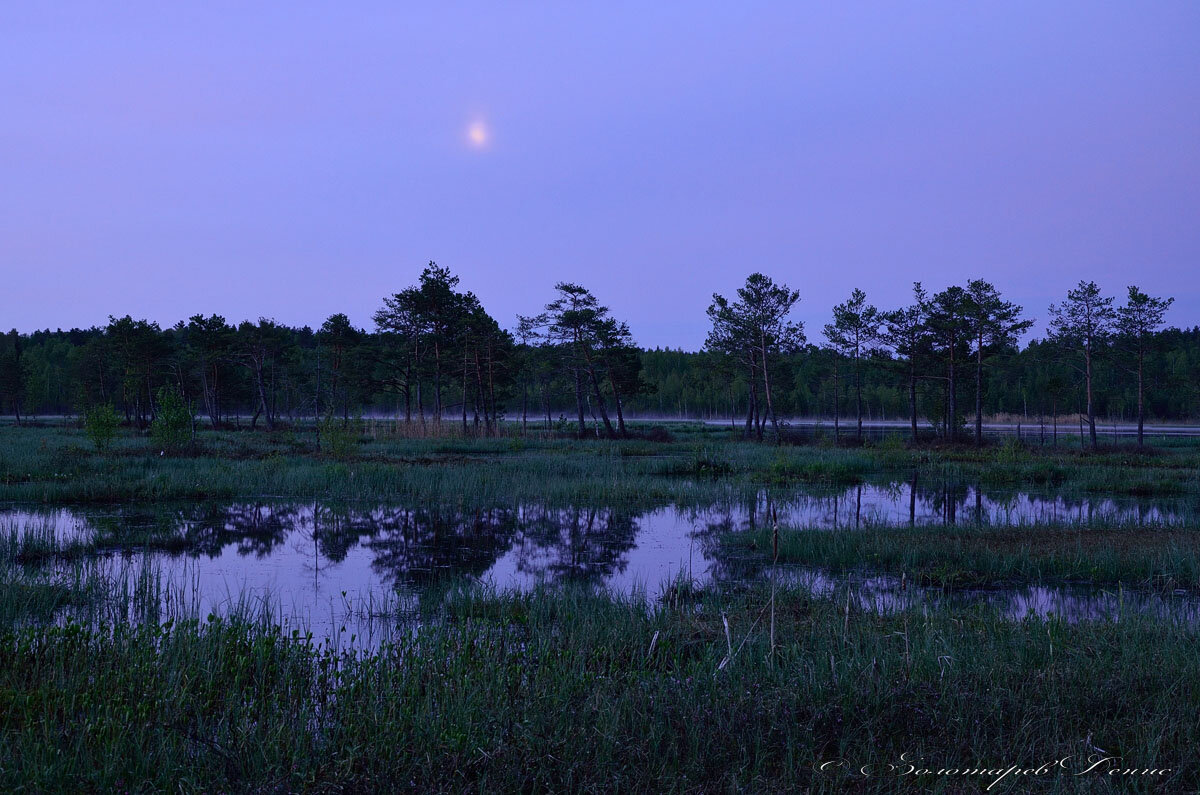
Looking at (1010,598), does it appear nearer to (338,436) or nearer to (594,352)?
(338,436)

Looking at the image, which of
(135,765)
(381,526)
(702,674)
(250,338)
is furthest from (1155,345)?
(250,338)

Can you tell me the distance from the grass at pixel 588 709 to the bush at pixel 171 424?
2582cm

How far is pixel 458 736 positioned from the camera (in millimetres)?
4629

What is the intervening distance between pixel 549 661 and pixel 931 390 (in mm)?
64772

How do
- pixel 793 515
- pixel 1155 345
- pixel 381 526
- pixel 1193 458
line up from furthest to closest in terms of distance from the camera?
pixel 1155 345, pixel 1193 458, pixel 793 515, pixel 381 526

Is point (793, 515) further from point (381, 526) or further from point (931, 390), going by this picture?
point (931, 390)

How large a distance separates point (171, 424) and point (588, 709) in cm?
3038

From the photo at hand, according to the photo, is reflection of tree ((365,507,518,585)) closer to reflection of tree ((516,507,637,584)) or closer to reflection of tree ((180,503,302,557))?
reflection of tree ((516,507,637,584))

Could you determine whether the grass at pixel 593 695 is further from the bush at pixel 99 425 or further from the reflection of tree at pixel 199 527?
the bush at pixel 99 425

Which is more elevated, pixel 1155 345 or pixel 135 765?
pixel 1155 345

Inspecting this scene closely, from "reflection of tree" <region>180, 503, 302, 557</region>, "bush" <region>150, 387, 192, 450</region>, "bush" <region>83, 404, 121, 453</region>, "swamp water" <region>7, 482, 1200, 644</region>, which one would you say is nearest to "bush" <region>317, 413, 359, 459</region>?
"bush" <region>150, 387, 192, 450</region>

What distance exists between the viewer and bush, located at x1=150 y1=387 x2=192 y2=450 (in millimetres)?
29688

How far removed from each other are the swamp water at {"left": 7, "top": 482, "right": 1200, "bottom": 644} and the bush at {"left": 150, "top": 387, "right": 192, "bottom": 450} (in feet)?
39.4

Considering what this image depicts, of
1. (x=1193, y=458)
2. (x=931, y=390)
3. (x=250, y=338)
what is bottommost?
(x=1193, y=458)
